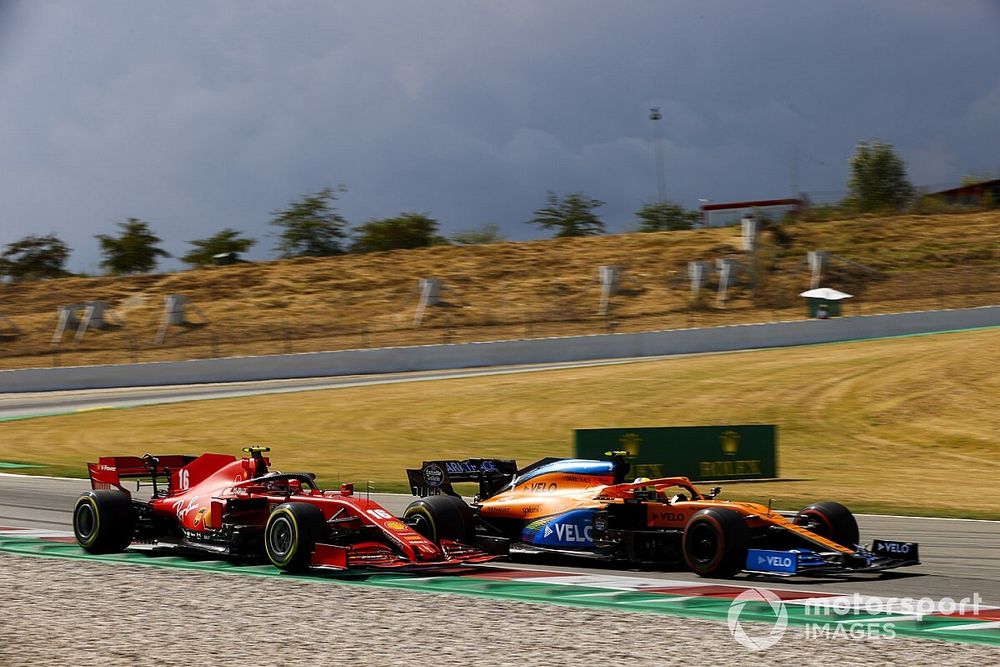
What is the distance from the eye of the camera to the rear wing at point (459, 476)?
11508mm

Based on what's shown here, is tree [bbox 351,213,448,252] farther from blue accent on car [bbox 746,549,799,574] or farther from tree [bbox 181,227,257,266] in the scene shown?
blue accent on car [bbox 746,549,799,574]

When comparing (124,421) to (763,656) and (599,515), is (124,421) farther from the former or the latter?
(763,656)

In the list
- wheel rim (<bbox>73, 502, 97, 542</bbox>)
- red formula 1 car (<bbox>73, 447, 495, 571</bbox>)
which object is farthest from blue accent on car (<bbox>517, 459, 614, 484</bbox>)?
wheel rim (<bbox>73, 502, 97, 542</bbox>)

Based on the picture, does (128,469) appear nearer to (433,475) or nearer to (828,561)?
(433,475)

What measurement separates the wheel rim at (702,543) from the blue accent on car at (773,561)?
0.32 metres

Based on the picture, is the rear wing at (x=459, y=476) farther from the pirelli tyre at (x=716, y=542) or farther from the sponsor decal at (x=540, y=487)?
the pirelli tyre at (x=716, y=542)

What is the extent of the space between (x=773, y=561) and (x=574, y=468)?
2.58m

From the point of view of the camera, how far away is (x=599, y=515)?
10.2m

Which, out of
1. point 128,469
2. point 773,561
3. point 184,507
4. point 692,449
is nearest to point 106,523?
point 128,469

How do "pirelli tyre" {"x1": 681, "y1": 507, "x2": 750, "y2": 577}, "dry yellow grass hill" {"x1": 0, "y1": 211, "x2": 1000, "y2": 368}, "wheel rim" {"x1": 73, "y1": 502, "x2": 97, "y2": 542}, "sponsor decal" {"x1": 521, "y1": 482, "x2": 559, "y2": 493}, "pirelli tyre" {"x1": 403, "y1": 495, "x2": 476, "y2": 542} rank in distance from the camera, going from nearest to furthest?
"pirelli tyre" {"x1": 681, "y1": 507, "x2": 750, "y2": 577}
"pirelli tyre" {"x1": 403, "y1": 495, "x2": 476, "y2": 542}
"sponsor decal" {"x1": 521, "y1": 482, "x2": 559, "y2": 493}
"wheel rim" {"x1": 73, "y1": 502, "x2": 97, "y2": 542}
"dry yellow grass hill" {"x1": 0, "y1": 211, "x2": 1000, "y2": 368}

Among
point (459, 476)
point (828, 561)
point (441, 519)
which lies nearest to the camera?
point (828, 561)

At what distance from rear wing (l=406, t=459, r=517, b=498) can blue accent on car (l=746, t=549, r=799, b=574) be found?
3.24 m

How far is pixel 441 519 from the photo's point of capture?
10.6m

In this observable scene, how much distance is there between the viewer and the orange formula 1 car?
9.19 metres
